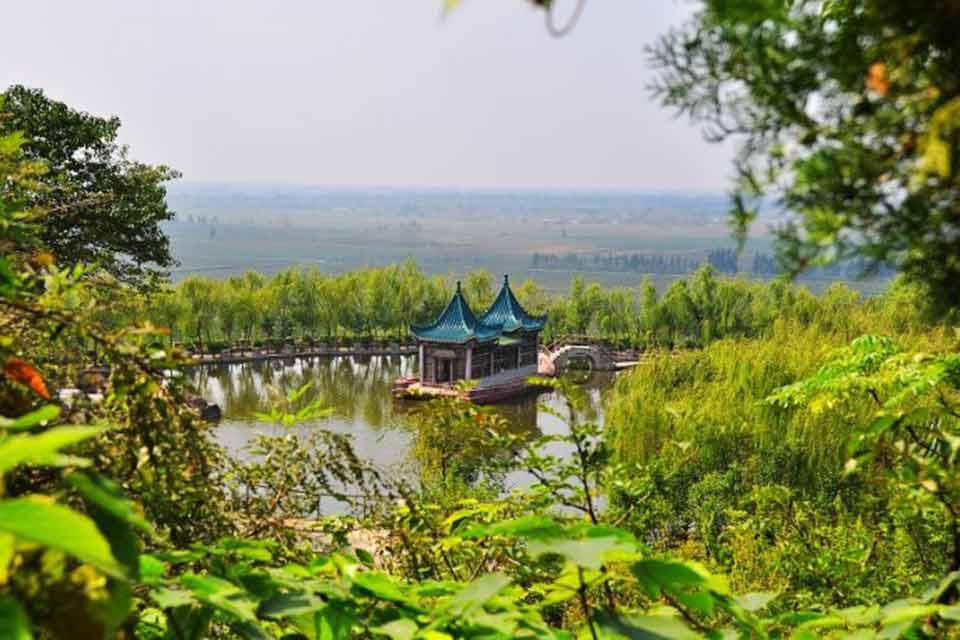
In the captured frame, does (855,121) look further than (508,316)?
No

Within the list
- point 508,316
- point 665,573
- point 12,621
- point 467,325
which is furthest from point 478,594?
point 508,316

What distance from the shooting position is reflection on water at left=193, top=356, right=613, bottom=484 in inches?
629

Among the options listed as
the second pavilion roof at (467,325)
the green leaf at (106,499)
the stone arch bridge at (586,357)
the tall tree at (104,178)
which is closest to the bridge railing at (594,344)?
the stone arch bridge at (586,357)

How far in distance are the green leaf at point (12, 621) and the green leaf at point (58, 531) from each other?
0.17 feet

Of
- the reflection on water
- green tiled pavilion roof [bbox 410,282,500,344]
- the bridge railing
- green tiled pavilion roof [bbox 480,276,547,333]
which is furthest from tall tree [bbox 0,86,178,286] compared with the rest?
the bridge railing

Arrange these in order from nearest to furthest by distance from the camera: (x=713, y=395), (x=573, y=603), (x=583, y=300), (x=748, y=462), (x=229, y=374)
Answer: (x=573, y=603)
(x=748, y=462)
(x=713, y=395)
(x=229, y=374)
(x=583, y=300)

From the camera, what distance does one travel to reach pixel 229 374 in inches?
929

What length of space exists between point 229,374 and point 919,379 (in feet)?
73.1

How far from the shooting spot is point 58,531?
57 cm

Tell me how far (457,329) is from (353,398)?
3.04 meters

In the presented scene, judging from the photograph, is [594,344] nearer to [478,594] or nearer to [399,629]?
[399,629]

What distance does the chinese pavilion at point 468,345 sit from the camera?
21078mm

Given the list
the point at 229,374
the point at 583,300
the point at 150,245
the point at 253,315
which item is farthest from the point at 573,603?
the point at 583,300

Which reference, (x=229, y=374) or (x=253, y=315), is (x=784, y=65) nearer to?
(x=229, y=374)
